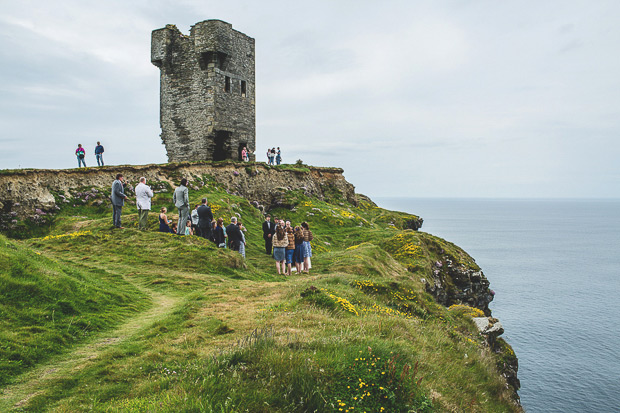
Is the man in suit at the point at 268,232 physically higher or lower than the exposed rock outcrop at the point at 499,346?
higher

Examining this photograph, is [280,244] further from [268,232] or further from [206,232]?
[268,232]

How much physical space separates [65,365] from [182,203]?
12.5 metres

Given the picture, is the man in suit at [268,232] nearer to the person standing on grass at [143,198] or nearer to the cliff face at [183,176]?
the person standing on grass at [143,198]

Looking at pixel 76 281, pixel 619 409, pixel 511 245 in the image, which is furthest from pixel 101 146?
pixel 511 245

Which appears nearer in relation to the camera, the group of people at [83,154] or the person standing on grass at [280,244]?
the person standing on grass at [280,244]

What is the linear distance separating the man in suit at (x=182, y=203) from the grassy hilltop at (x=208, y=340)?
1.73 metres

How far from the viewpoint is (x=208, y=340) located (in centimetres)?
853

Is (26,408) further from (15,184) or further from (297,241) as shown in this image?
(15,184)

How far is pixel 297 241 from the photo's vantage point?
1969 cm

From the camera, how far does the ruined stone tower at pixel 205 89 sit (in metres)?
35.3

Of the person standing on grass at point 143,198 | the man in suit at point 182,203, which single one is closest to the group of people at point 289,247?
the man in suit at point 182,203

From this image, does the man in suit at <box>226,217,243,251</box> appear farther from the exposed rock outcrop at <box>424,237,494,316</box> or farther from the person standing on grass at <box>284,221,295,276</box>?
the exposed rock outcrop at <box>424,237,494,316</box>

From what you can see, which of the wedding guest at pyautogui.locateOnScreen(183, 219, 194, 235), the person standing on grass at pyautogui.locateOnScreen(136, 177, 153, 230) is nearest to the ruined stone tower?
the wedding guest at pyautogui.locateOnScreen(183, 219, 194, 235)

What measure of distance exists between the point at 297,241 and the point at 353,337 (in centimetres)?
1181
